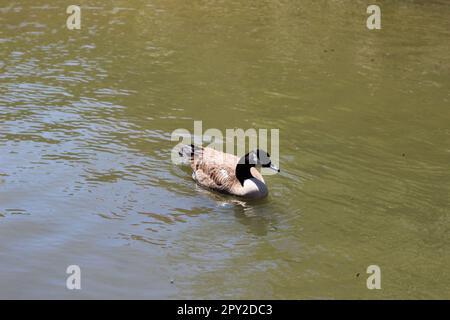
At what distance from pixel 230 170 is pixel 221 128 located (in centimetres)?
214

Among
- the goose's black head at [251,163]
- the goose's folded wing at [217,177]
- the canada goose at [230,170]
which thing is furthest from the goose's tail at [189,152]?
the goose's black head at [251,163]

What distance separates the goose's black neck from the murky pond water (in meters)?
0.41

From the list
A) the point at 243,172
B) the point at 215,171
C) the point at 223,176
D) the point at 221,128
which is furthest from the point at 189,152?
the point at 221,128

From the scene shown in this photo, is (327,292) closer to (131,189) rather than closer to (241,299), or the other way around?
(241,299)

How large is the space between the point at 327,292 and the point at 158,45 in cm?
1028

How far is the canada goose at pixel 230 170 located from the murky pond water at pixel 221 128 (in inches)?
8.7

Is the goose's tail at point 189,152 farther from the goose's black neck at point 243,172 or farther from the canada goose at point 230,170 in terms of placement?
the goose's black neck at point 243,172

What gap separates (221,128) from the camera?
1289cm

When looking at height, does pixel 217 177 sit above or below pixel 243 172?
below

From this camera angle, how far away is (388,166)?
11.6 meters

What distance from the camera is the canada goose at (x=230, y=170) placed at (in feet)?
34.4

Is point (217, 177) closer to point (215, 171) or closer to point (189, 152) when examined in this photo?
point (215, 171)

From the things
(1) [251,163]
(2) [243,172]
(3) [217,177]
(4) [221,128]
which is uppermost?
(4) [221,128]

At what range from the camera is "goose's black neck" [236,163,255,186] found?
10625 mm
